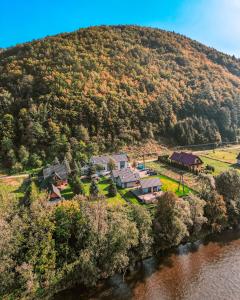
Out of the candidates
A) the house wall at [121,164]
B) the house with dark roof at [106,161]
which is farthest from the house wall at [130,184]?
the house wall at [121,164]

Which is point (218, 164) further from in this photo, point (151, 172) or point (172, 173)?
point (151, 172)

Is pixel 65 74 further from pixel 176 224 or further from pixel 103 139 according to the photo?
pixel 176 224

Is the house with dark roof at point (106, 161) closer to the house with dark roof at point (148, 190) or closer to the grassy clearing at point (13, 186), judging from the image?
the house with dark roof at point (148, 190)

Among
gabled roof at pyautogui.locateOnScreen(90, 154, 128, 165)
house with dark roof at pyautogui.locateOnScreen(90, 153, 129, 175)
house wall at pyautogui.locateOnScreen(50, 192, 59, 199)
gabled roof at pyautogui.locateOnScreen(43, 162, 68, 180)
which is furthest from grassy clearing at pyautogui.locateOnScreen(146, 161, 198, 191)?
house wall at pyautogui.locateOnScreen(50, 192, 59, 199)

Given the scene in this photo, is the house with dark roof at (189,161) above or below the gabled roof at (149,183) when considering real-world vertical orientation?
above

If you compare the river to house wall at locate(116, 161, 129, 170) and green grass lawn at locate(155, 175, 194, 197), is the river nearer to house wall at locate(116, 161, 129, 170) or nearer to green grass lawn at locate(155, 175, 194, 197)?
green grass lawn at locate(155, 175, 194, 197)

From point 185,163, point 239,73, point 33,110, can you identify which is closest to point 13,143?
point 33,110

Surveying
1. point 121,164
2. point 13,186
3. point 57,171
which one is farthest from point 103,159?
point 13,186
